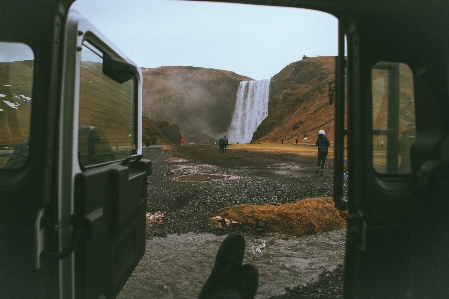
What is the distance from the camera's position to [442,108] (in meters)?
1.86

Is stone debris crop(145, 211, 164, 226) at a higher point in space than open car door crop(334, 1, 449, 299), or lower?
lower

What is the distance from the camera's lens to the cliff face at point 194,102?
404 feet

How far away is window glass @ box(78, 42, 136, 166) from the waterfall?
3762 inches

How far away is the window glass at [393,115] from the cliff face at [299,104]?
65.3m

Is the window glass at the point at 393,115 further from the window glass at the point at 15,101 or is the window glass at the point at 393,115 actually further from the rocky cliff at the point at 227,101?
the rocky cliff at the point at 227,101

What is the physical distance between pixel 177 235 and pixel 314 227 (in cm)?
265

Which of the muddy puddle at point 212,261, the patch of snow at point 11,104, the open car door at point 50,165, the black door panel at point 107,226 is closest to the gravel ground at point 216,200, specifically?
the muddy puddle at point 212,261

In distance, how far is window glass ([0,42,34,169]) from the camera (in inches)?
73.4

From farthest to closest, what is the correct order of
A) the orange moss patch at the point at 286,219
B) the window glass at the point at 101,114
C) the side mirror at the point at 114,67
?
the orange moss patch at the point at 286,219 < the side mirror at the point at 114,67 < the window glass at the point at 101,114

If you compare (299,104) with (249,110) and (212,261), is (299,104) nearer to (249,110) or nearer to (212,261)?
(249,110)

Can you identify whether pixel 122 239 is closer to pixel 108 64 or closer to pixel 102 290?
pixel 102 290

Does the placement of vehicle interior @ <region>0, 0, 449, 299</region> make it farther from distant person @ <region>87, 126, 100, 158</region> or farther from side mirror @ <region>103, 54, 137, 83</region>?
side mirror @ <region>103, 54, 137, 83</region>

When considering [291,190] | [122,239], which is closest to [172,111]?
[291,190]

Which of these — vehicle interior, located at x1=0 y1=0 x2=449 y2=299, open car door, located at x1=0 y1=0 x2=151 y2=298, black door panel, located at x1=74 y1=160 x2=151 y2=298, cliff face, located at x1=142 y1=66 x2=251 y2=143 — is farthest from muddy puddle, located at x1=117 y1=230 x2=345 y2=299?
cliff face, located at x1=142 y1=66 x2=251 y2=143
